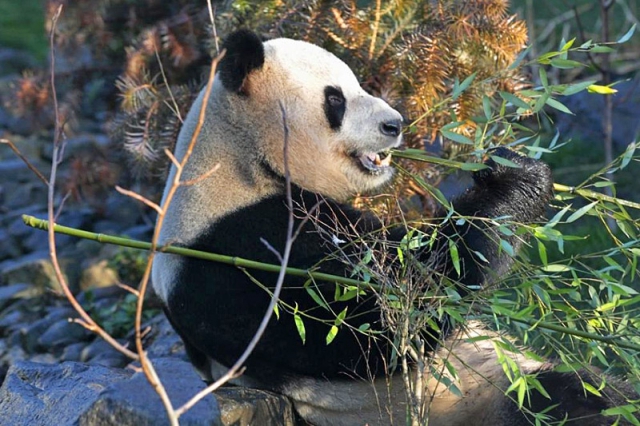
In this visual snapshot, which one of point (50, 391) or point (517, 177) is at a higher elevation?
point (517, 177)

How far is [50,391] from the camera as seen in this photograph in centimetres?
332

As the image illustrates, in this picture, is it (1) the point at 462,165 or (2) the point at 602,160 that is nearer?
(1) the point at 462,165

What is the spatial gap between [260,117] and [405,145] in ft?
4.19

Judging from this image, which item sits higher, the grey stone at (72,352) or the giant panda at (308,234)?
the giant panda at (308,234)

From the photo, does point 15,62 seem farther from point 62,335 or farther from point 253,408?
point 253,408

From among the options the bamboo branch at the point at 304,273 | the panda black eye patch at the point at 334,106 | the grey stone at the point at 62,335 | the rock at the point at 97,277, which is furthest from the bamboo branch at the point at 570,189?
the rock at the point at 97,277

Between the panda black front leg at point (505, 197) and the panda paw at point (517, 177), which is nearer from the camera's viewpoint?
the panda black front leg at point (505, 197)

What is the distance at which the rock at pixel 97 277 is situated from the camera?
6055 millimetres


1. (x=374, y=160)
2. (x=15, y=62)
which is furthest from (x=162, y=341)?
(x=15, y=62)

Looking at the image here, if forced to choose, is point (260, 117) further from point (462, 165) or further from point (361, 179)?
point (462, 165)

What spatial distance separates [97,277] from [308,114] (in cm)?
290

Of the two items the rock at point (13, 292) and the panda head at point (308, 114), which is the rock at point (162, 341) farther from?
the panda head at point (308, 114)

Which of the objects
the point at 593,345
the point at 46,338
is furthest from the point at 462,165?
the point at 46,338

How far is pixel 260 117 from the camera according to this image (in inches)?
141
